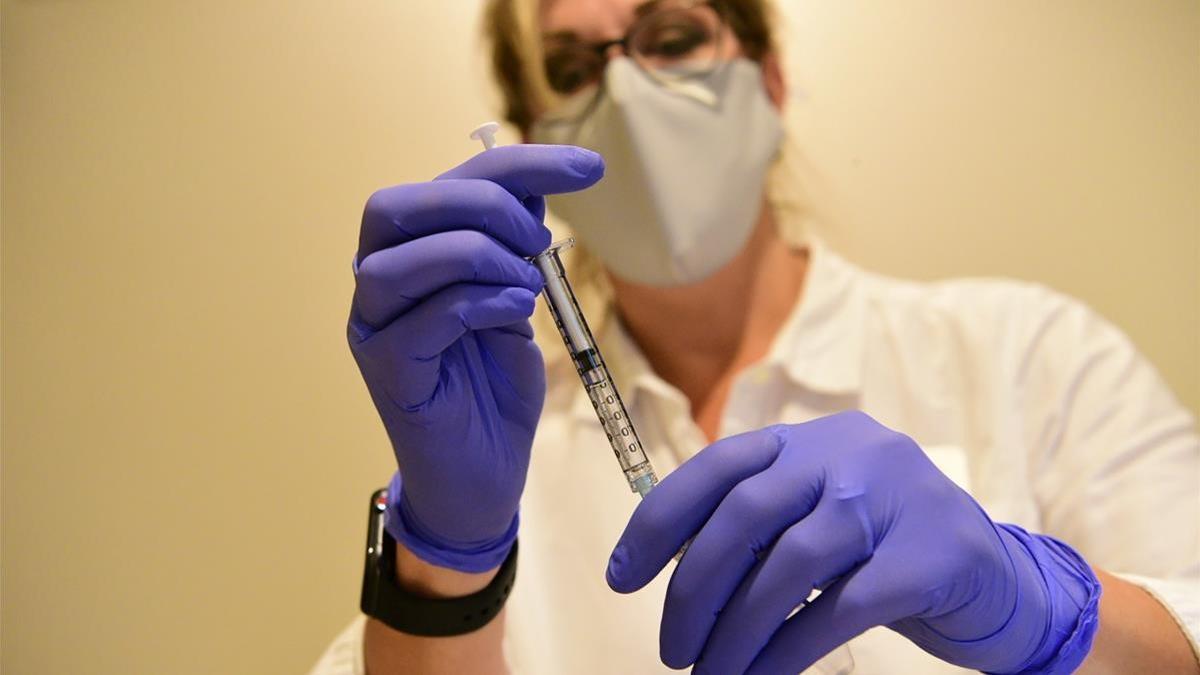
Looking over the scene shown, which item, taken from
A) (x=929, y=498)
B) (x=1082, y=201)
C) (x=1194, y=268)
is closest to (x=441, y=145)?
(x=929, y=498)

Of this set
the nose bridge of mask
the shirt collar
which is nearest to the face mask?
the nose bridge of mask

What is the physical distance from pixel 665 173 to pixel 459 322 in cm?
44

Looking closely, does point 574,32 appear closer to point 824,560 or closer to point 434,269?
point 434,269

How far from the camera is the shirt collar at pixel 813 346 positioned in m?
0.94

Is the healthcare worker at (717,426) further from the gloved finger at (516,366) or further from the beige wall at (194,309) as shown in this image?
the beige wall at (194,309)

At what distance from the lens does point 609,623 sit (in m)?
0.74

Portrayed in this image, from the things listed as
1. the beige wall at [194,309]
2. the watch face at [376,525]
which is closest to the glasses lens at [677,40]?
the beige wall at [194,309]

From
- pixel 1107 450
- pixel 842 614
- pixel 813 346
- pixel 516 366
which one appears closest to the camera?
pixel 842 614

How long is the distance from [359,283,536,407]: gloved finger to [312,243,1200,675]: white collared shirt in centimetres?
29

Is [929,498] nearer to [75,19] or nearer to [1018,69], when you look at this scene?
[1018,69]

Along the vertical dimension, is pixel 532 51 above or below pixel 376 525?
above

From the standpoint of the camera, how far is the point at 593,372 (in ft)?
1.80

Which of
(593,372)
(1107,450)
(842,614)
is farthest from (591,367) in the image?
(1107,450)

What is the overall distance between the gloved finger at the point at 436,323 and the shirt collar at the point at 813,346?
435mm
